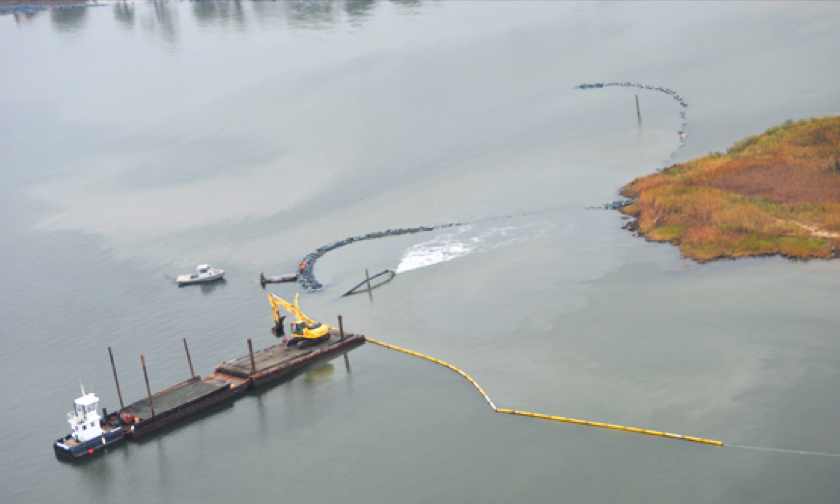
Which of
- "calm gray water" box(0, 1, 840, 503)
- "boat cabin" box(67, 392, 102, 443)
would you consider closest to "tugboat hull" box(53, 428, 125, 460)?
"boat cabin" box(67, 392, 102, 443)

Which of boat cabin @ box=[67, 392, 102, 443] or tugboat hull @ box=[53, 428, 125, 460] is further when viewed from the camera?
boat cabin @ box=[67, 392, 102, 443]

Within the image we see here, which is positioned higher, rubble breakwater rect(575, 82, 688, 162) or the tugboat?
rubble breakwater rect(575, 82, 688, 162)

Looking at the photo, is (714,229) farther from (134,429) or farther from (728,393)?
(134,429)

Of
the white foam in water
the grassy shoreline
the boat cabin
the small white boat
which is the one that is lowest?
the small white boat

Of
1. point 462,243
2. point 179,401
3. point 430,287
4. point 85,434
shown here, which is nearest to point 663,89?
point 462,243

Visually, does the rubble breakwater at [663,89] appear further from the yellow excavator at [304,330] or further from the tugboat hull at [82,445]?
→ the tugboat hull at [82,445]

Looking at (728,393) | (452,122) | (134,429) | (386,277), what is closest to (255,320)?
(386,277)

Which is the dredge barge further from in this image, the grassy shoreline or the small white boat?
the grassy shoreline
